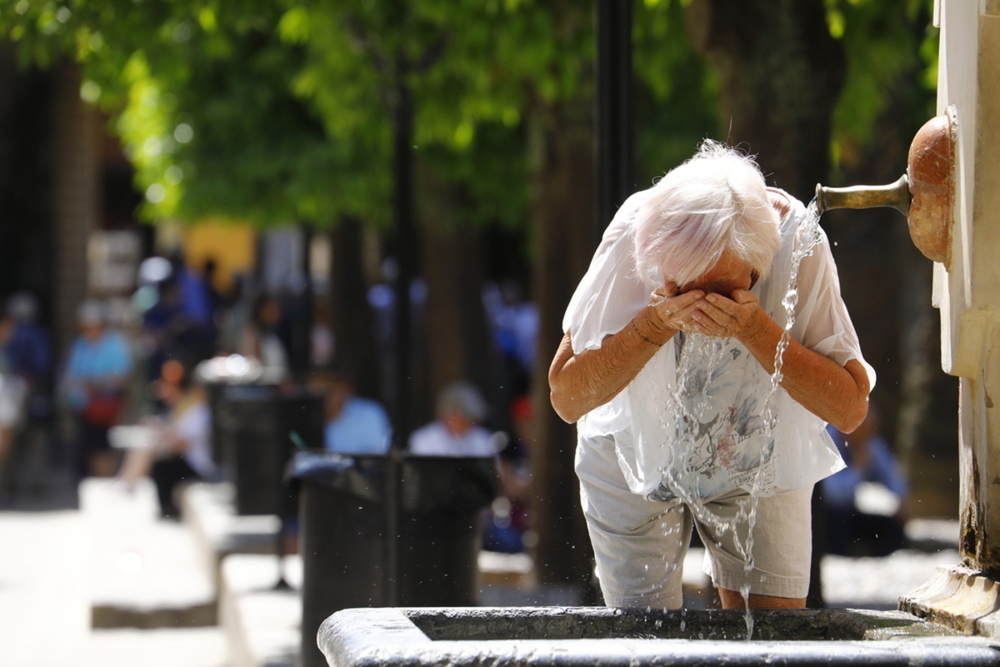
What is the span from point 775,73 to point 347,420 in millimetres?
4057

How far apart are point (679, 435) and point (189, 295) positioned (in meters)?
13.9

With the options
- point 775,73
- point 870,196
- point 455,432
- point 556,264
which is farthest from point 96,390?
point 870,196

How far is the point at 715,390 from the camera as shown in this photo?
2.96 metres

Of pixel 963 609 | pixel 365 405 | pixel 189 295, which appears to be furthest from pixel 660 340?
pixel 189 295

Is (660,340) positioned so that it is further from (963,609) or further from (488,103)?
(488,103)

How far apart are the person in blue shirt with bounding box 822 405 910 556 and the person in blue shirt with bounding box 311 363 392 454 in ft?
9.26

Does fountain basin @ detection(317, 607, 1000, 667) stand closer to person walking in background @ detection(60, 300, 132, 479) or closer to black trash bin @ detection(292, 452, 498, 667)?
black trash bin @ detection(292, 452, 498, 667)

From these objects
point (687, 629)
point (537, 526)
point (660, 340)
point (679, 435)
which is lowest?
point (537, 526)

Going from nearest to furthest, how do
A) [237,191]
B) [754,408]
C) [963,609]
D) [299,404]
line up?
[963,609]
[754,408]
[299,404]
[237,191]

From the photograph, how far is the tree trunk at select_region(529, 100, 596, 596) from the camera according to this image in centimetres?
729

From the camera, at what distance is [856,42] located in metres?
7.08

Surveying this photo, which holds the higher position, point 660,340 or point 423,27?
point 423,27

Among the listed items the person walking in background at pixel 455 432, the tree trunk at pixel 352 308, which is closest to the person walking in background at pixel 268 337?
the tree trunk at pixel 352 308

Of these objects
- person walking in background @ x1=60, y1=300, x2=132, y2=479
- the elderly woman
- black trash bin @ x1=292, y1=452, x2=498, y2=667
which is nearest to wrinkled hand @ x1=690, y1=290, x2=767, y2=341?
the elderly woman
